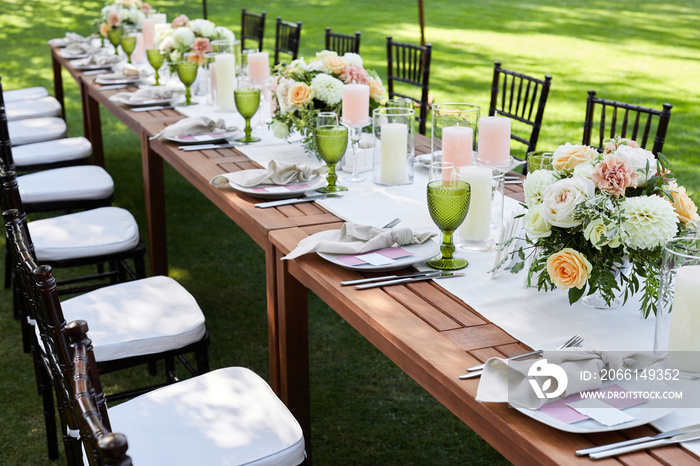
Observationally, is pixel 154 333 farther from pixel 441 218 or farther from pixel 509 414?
pixel 509 414

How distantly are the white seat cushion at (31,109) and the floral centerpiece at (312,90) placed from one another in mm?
2524

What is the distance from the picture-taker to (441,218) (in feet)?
5.28

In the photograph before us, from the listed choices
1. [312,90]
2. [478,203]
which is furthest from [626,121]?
[478,203]

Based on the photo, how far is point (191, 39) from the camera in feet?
12.0

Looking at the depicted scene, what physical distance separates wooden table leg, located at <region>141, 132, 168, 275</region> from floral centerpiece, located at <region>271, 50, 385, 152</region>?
72cm

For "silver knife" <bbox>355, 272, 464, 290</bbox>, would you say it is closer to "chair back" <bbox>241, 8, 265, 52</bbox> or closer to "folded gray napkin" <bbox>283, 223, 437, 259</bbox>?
"folded gray napkin" <bbox>283, 223, 437, 259</bbox>

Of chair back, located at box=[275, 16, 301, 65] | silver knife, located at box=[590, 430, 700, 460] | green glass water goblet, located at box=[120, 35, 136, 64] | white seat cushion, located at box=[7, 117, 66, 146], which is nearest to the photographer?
Answer: silver knife, located at box=[590, 430, 700, 460]

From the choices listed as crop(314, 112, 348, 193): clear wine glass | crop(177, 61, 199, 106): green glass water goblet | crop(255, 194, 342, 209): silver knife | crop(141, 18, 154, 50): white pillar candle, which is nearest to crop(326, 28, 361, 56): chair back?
crop(141, 18, 154, 50): white pillar candle

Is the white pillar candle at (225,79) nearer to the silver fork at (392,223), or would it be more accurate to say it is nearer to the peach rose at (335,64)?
the peach rose at (335,64)

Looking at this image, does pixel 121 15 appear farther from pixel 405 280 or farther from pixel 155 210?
pixel 405 280

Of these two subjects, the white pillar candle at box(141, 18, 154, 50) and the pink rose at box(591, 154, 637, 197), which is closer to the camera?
the pink rose at box(591, 154, 637, 197)

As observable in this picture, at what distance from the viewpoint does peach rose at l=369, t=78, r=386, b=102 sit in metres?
2.58

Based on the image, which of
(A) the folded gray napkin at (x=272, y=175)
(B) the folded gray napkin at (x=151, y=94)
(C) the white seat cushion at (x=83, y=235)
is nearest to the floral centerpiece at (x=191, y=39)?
(B) the folded gray napkin at (x=151, y=94)

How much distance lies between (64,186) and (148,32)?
1541 millimetres
